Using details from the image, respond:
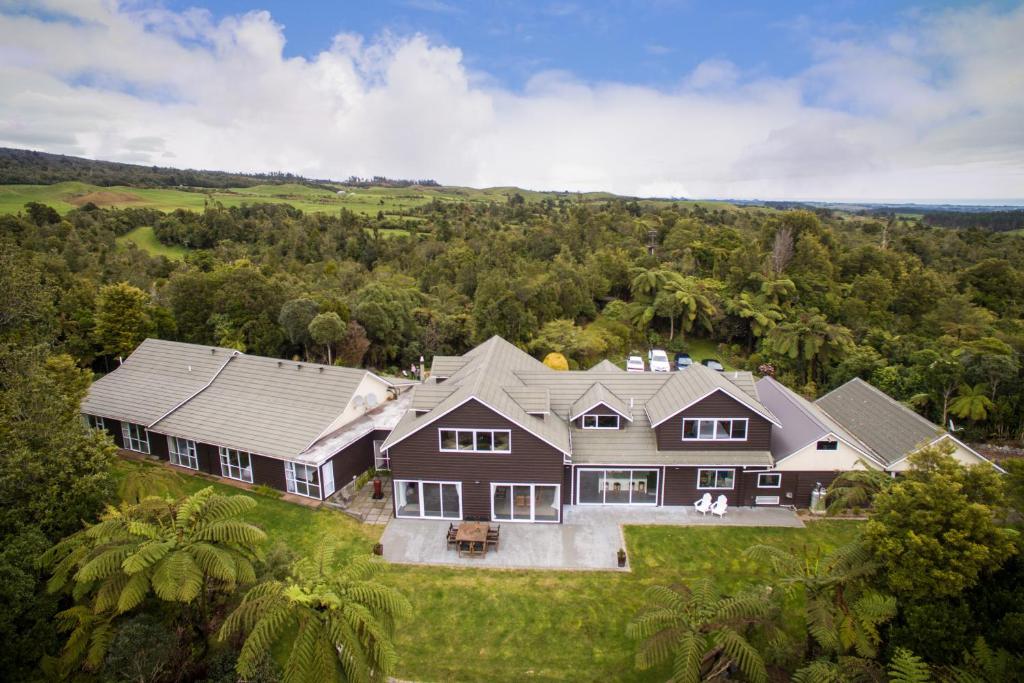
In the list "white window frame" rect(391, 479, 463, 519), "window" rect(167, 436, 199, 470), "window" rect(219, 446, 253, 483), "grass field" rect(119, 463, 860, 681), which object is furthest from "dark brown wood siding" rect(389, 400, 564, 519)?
"window" rect(167, 436, 199, 470)

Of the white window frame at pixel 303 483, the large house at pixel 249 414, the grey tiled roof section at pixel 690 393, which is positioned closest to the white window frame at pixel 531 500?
the grey tiled roof section at pixel 690 393

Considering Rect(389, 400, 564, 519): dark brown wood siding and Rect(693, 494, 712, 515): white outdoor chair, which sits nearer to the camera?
Rect(389, 400, 564, 519): dark brown wood siding

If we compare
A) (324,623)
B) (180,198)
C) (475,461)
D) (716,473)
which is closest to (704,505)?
(716,473)

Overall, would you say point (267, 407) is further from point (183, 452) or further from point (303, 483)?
point (183, 452)

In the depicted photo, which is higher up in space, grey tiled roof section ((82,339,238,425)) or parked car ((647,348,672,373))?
grey tiled roof section ((82,339,238,425))

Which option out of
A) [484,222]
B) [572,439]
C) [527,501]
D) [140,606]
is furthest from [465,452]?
[484,222]

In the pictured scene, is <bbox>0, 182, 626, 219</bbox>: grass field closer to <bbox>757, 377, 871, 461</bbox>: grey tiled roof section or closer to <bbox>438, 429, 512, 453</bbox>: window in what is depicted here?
<bbox>438, 429, 512, 453</bbox>: window
